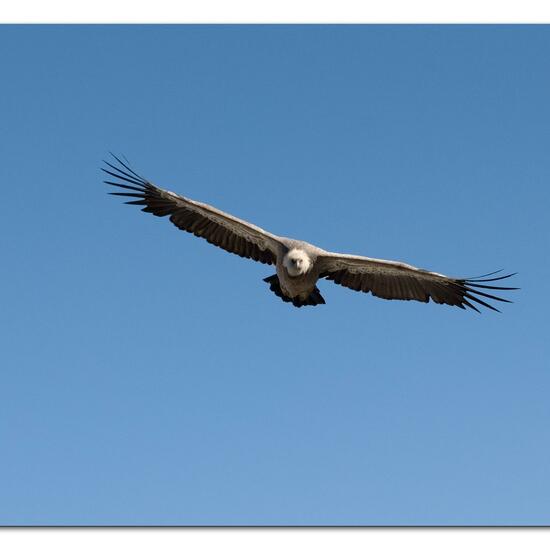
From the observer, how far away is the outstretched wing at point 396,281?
13148 millimetres

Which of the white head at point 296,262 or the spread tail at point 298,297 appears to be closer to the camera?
the white head at point 296,262

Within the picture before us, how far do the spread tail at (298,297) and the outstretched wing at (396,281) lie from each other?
399 millimetres

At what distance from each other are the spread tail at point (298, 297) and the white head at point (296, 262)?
0.50 meters

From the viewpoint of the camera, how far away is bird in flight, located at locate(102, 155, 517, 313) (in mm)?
13078

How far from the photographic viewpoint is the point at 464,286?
1321cm

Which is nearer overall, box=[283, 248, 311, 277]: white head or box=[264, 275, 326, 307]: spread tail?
box=[283, 248, 311, 277]: white head

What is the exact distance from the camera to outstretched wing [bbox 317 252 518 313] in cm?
1315

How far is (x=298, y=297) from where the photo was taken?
13.2 meters

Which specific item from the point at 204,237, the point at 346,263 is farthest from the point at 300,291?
the point at 204,237

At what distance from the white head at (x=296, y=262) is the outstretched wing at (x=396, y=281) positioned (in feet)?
1.45

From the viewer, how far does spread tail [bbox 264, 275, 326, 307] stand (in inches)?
522

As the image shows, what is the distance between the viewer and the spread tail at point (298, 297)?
13.3m
